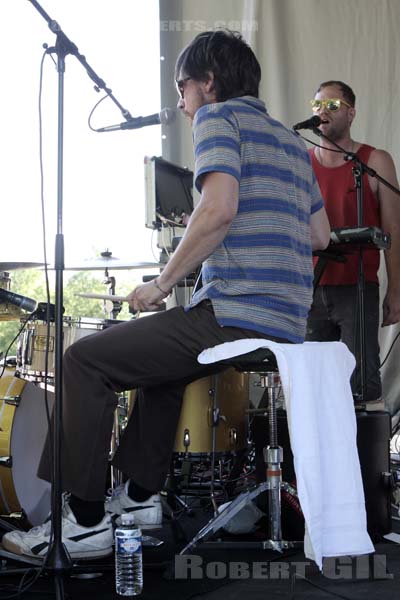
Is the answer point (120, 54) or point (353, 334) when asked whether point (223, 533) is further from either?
point (120, 54)

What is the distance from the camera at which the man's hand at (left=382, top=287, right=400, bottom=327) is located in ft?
10.9

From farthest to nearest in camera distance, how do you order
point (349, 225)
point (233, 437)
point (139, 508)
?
point (349, 225), point (233, 437), point (139, 508)

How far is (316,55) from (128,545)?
3.18 m

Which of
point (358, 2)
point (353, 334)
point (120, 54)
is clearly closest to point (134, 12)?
point (120, 54)

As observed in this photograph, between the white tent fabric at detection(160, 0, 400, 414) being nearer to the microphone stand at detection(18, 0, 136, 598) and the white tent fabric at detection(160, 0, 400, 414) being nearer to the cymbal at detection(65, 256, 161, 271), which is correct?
the cymbal at detection(65, 256, 161, 271)

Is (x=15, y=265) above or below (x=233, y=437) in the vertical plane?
above

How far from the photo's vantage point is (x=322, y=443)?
1.86 meters

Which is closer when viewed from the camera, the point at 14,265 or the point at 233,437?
the point at 14,265

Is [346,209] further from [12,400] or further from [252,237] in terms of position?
[12,400]

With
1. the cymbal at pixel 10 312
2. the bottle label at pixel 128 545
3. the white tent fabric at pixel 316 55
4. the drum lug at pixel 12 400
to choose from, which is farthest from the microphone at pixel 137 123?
the white tent fabric at pixel 316 55

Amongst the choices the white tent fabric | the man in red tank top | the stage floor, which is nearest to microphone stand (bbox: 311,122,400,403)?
the man in red tank top

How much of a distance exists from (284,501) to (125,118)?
130 cm

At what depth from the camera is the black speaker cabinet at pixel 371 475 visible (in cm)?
249

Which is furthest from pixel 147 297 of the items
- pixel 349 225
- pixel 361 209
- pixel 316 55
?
pixel 316 55
